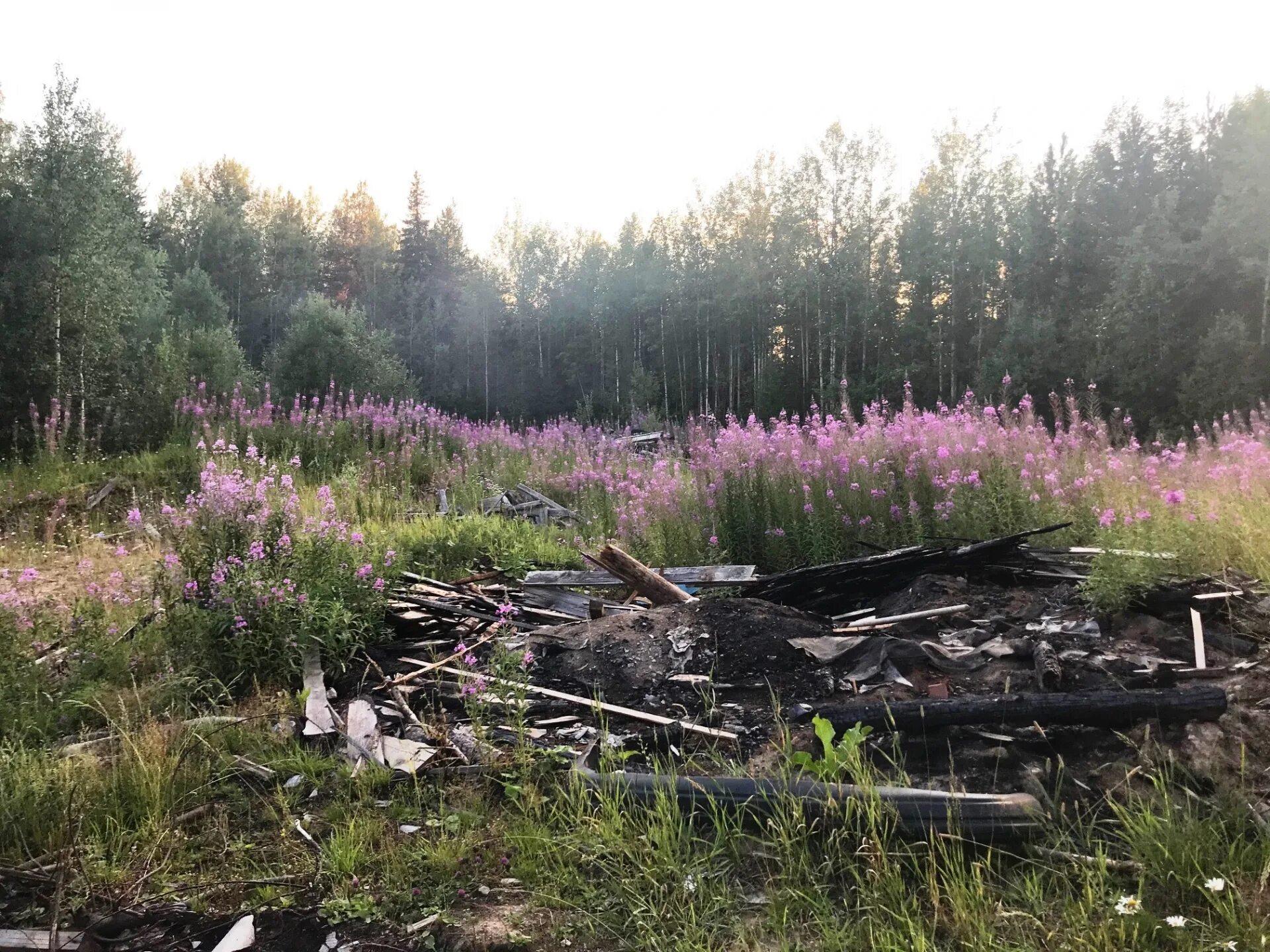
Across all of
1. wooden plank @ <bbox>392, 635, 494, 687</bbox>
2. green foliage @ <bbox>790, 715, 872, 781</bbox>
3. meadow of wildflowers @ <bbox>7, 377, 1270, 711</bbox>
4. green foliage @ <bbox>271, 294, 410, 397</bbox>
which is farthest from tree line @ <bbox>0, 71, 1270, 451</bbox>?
green foliage @ <bbox>790, 715, 872, 781</bbox>

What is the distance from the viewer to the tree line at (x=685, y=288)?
49.9ft

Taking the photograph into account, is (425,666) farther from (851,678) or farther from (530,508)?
(530,508)

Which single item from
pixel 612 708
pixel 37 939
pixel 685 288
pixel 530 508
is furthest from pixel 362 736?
pixel 685 288

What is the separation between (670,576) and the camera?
237 inches

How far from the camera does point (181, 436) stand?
11.1m

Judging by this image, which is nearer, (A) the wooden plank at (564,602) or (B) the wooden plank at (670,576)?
(A) the wooden plank at (564,602)

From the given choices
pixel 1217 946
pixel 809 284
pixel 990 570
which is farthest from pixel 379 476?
pixel 809 284

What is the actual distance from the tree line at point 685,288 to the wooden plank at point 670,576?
29.5 ft

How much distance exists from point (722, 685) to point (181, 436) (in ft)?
34.4

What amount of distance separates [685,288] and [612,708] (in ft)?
118

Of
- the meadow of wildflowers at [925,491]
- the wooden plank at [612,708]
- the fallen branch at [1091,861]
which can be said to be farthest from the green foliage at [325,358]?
the fallen branch at [1091,861]

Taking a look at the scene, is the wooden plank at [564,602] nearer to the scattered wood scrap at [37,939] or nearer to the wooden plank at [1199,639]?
the wooden plank at [1199,639]

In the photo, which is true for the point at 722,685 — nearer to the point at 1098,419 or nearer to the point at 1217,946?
the point at 1217,946

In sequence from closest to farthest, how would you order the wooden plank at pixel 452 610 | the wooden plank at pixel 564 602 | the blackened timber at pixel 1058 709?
1. the blackened timber at pixel 1058 709
2. the wooden plank at pixel 452 610
3. the wooden plank at pixel 564 602
